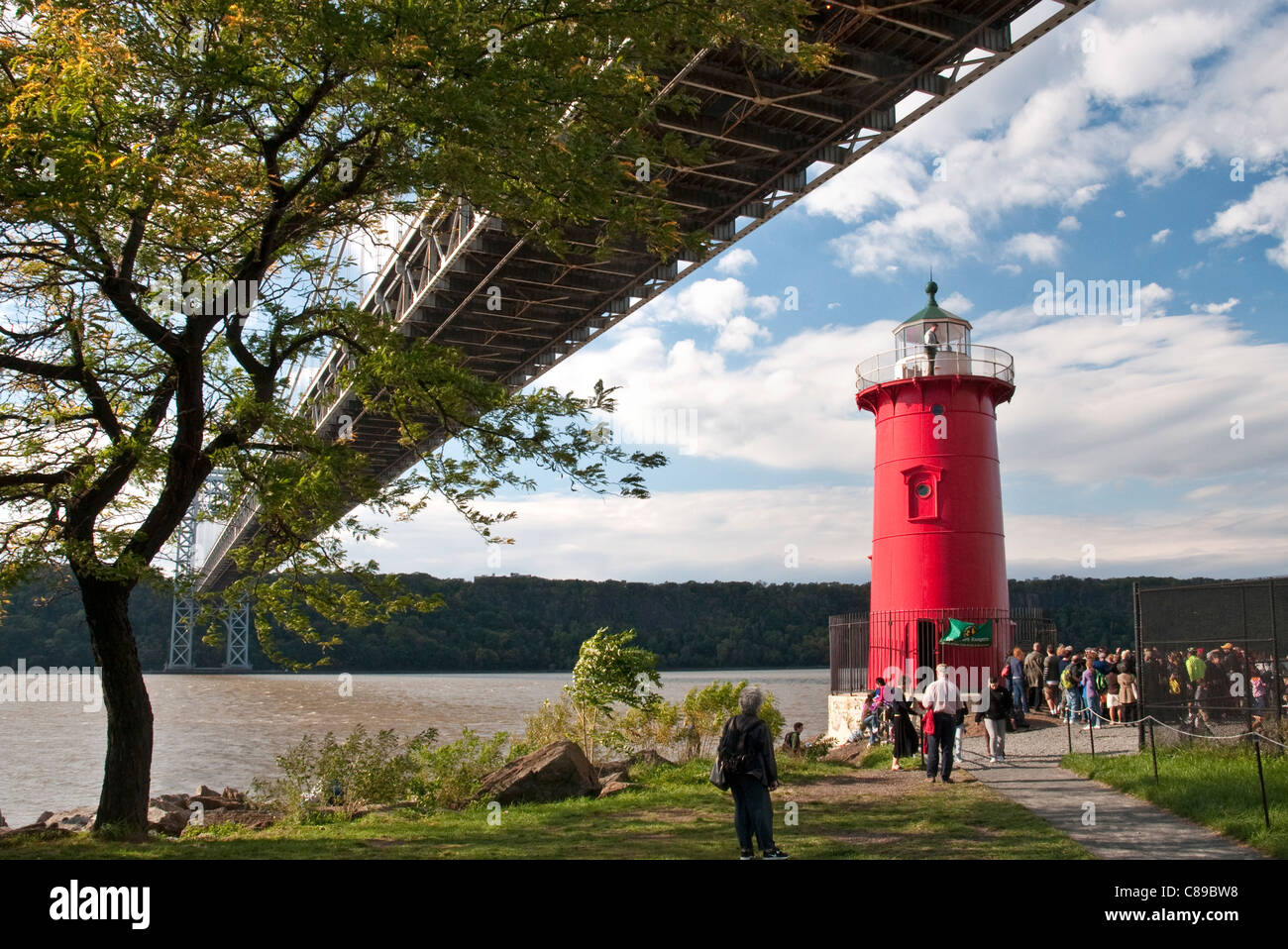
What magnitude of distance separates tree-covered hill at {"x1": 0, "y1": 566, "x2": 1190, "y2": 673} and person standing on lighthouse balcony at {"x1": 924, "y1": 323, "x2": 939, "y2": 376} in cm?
5772

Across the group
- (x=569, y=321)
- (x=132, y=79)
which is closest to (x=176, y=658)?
(x=569, y=321)

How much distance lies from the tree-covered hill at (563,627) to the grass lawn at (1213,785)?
64648mm

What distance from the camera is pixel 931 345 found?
19625 mm

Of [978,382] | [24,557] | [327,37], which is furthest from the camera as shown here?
[978,382]

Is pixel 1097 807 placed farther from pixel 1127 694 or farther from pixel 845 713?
pixel 845 713

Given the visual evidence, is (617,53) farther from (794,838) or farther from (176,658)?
(176,658)

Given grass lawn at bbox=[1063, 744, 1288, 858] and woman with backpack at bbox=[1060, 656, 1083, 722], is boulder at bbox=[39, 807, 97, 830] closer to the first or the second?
grass lawn at bbox=[1063, 744, 1288, 858]

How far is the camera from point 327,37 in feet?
23.3

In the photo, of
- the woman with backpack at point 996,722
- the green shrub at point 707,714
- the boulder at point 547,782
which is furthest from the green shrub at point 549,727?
the woman with backpack at point 996,722

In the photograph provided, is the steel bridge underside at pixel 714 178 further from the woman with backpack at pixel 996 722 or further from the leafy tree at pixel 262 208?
the woman with backpack at pixel 996 722

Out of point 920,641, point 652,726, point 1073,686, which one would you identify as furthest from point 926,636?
point 652,726

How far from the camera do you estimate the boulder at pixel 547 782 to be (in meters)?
11.6

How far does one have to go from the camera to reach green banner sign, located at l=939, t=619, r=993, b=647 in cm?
1783
